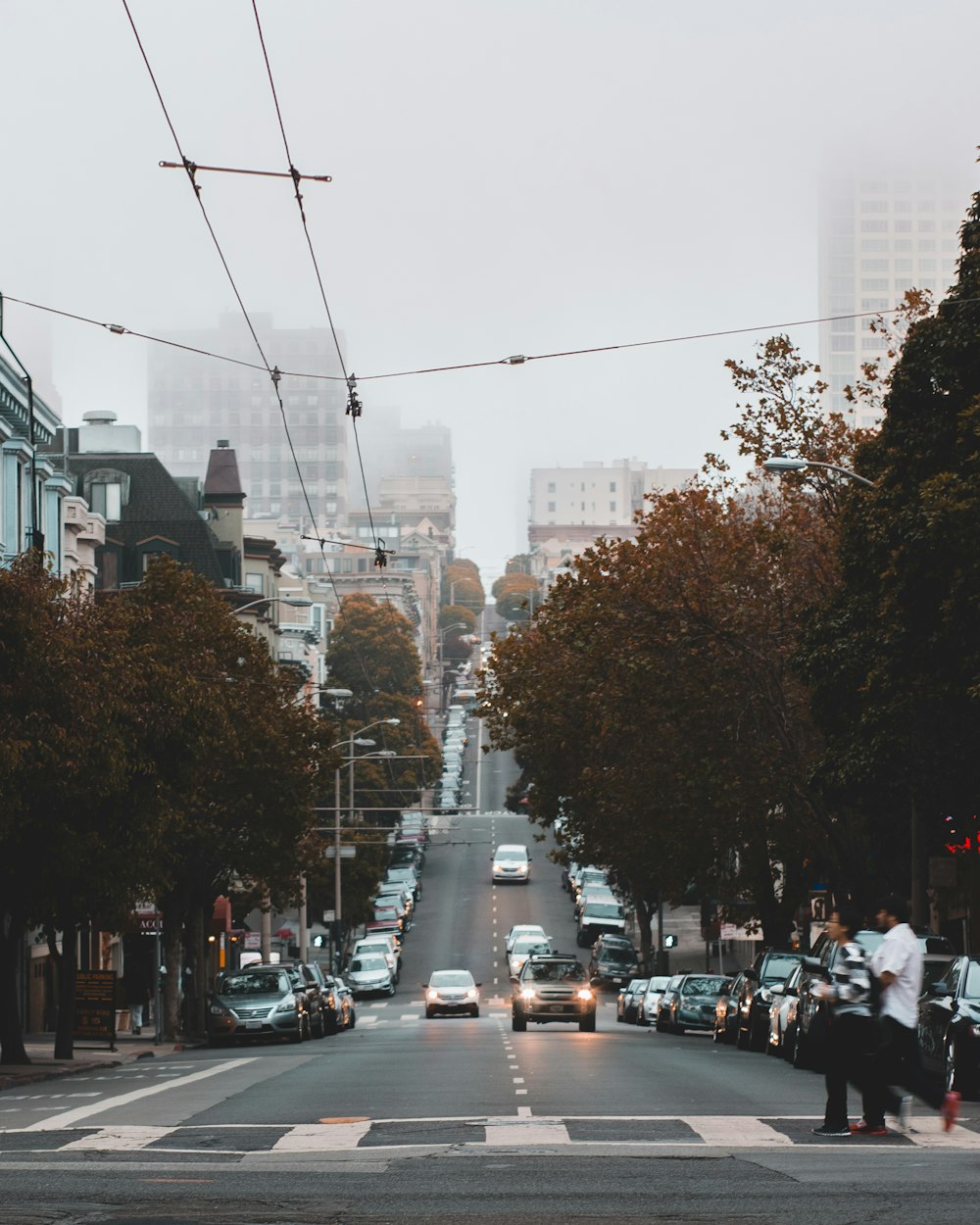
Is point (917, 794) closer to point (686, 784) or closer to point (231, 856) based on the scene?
point (686, 784)

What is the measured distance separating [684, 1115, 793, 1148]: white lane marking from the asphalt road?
0.03 meters

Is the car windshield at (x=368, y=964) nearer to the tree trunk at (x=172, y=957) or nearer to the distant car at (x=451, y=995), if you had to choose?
the distant car at (x=451, y=995)

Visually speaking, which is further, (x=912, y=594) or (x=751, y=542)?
(x=751, y=542)

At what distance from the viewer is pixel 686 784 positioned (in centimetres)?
3966

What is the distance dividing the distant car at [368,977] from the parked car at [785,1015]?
42962 millimetres

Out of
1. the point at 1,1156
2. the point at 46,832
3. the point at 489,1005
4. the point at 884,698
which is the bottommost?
the point at 489,1005

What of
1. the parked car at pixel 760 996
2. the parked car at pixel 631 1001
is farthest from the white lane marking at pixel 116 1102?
the parked car at pixel 631 1001

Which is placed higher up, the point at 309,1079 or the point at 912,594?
the point at 912,594

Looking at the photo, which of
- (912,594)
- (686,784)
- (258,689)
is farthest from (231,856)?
(912,594)

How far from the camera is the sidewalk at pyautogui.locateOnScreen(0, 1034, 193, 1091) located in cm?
2853

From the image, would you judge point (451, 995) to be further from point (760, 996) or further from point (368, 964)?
point (760, 996)

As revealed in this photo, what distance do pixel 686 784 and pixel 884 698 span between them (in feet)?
34.7

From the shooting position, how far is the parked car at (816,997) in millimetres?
23312

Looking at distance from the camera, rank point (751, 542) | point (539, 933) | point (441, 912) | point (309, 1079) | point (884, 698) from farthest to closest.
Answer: point (441, 912), point (539, 933), point (751, 542), point (884, 698), point (309, 1079)
